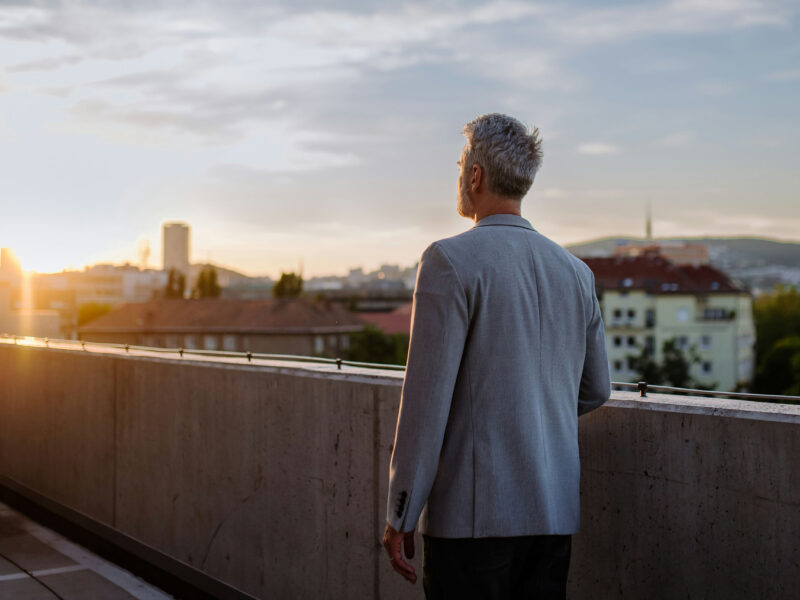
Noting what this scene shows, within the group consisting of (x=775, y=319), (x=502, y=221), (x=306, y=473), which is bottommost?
(x=775, y=319)

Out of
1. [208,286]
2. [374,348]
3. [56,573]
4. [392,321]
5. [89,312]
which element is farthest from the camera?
[89,312]

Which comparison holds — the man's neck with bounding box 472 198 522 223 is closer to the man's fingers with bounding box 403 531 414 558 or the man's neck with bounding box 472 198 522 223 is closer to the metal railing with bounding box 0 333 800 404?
the metal railing with bounding box 0 333 800 404

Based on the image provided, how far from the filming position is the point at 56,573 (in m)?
5.39

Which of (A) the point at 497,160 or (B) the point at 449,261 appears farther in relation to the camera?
(A) the point at 497,160

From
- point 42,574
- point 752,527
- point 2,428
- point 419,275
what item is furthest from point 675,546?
point 2,428

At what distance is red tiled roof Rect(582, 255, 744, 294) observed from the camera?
319 feet

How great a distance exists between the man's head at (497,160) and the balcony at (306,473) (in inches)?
32.0

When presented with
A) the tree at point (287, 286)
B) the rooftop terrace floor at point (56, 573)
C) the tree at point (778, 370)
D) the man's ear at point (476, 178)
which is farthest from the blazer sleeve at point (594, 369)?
the tree at point (287, 286)

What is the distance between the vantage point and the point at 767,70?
127 metres

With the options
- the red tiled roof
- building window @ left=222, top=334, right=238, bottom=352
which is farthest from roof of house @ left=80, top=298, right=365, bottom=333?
the red tiled roof

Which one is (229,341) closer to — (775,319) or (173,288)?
(173,288)

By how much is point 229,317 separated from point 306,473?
8810 centimetres

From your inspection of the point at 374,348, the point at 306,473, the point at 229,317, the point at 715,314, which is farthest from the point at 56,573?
the point at 715,314

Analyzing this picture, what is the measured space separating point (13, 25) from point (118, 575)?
22.9 ft
